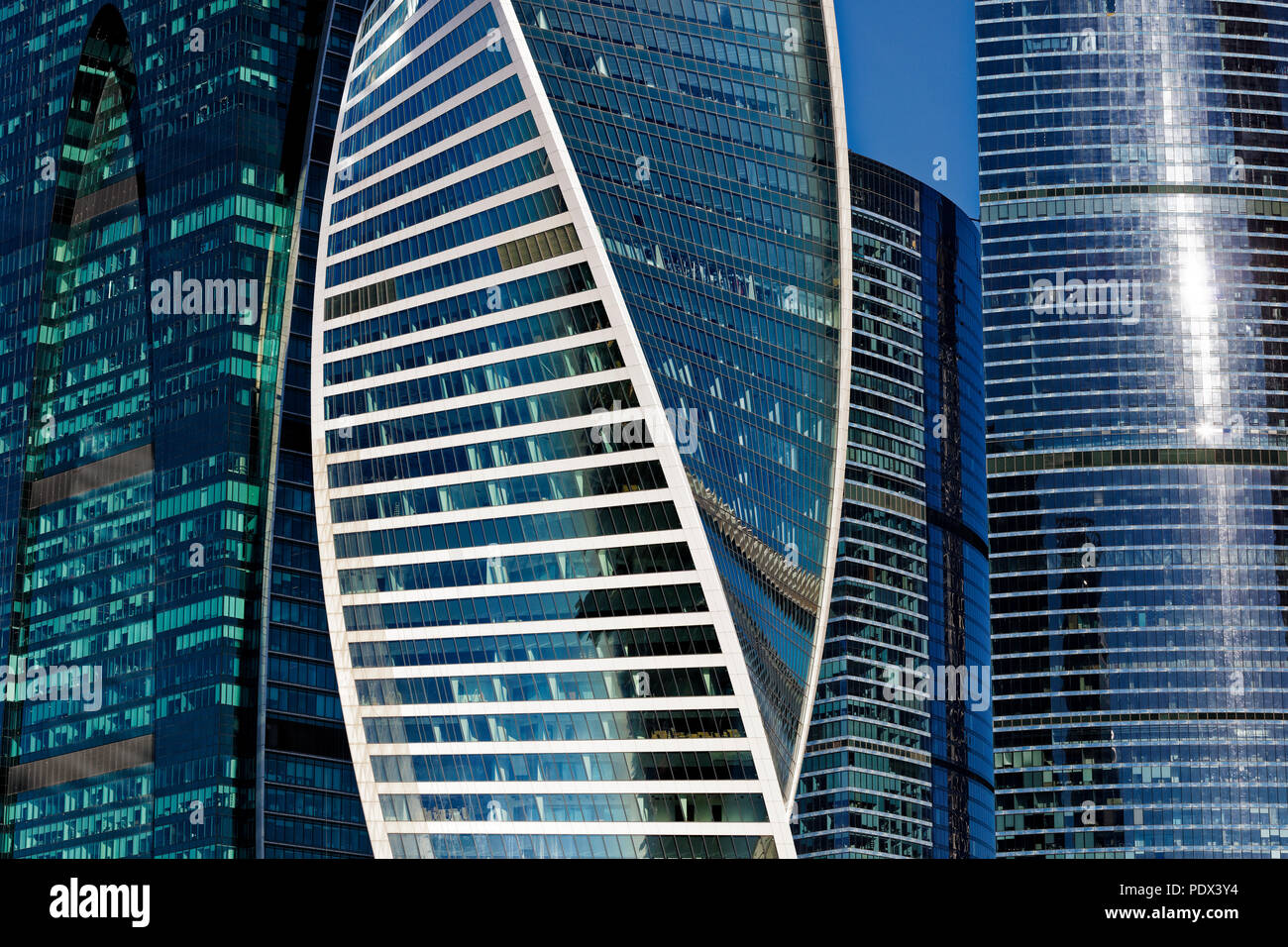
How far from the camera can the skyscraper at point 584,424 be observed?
14162cm

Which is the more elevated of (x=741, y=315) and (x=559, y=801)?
(x=741, y=315)

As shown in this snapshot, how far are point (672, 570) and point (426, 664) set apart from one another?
22.9m

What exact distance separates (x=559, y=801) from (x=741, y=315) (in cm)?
4056

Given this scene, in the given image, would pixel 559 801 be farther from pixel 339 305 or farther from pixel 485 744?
pixel 339 305

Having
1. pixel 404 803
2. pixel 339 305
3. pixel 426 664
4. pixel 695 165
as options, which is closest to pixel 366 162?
pixel 339 305

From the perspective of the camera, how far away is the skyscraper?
14162 cm

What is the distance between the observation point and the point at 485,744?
148 metres

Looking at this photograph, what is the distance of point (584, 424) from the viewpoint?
476 ft

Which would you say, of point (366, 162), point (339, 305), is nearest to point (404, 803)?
point (339, 305)
